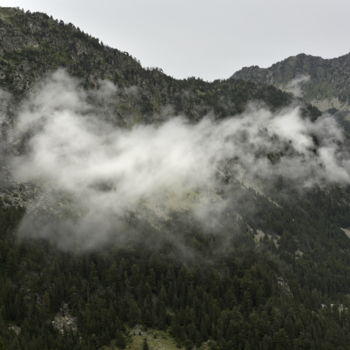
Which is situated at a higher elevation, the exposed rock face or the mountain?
the mountain

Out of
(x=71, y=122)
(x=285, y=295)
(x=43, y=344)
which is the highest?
(x=71, y=122)

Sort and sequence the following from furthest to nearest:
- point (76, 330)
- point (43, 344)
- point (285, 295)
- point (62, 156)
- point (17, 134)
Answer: point (62, 156)
point (17, 134)
point (285, 295)
point (76, 330)
point (43, 344)

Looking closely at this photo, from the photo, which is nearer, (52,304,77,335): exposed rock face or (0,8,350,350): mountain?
(52,304,77,335): exposed rock face

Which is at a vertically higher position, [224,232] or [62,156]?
[62,156]

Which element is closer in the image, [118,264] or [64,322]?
[64,322]

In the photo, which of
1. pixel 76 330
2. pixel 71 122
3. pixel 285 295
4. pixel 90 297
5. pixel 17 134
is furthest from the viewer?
pixel 71 122

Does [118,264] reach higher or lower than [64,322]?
higher

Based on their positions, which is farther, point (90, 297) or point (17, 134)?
point (17, 134)

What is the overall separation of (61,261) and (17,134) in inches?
2552

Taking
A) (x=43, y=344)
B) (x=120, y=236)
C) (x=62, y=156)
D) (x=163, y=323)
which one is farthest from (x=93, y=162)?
(x=43, y=344)

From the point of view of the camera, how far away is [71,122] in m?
194

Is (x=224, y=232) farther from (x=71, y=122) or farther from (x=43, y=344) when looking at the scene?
(x=43, y=344)

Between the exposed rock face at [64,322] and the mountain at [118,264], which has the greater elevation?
the mountain at [118,264]

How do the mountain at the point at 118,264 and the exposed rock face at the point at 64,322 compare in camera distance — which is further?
the mountain at the point at 118,264
